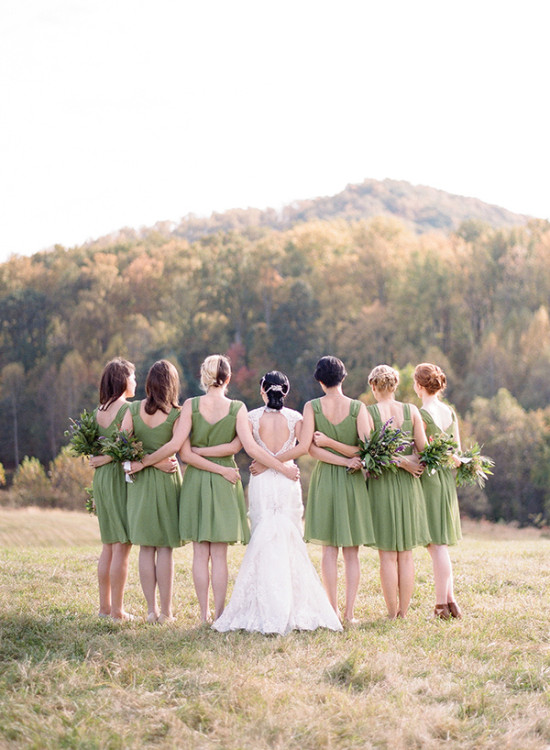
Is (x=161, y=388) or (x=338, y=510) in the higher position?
(x=161, y=388)

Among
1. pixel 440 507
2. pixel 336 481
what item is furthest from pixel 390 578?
pixel 336 481

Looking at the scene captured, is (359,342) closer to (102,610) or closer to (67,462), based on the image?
(67,462)

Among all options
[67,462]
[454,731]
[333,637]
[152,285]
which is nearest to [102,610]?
[333,637]

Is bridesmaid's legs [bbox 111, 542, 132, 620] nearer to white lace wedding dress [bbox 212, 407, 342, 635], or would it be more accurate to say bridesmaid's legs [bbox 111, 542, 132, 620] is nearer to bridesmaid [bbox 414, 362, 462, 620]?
white lace wedding dress [bbox 212, 407, 342, 635]

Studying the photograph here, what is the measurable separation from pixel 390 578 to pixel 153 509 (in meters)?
2.15

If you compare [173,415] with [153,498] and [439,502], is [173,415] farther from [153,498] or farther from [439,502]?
[439,502]

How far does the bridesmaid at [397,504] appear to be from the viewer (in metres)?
7.11

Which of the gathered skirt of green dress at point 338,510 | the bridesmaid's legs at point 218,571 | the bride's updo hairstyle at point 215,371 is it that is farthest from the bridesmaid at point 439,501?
the bridesmaid's legs at point 218,571

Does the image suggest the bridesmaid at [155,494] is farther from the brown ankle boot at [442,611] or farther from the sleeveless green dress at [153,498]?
the brown ankle boot at [442,611]

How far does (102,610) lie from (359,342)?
52.1 meters

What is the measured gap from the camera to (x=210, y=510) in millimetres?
6793

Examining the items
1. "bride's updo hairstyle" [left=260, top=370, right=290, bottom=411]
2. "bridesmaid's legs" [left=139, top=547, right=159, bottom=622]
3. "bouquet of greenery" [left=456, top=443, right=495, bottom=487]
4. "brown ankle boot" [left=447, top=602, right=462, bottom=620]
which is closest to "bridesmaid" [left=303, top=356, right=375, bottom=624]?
"bride's updo hairstyle" [left=260, top=370, right=290, bottom=411]

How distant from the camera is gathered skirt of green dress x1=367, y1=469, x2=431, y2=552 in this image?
7.09 m

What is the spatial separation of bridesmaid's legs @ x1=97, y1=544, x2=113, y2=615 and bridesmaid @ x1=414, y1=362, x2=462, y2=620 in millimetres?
2842
